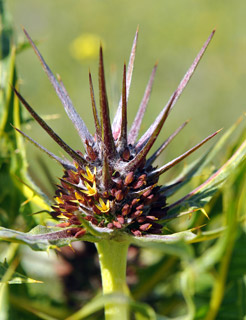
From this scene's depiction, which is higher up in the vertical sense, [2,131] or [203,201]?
[2,131]

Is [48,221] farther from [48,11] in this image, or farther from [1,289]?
[48,11]

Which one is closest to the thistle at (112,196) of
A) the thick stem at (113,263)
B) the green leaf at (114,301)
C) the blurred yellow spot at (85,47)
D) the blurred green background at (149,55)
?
the thick stem at (113,263)

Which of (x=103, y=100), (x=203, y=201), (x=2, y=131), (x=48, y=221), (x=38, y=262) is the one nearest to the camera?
(x=103, y=100)

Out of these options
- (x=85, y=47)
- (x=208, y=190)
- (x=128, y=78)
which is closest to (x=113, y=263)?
(x=208, y=190)

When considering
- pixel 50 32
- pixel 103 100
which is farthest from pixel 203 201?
pixel 50 32

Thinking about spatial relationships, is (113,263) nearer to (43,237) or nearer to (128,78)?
(43,237)

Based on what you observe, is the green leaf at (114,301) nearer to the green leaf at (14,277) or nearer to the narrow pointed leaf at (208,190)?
the green leaf at (14,277)
